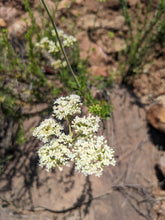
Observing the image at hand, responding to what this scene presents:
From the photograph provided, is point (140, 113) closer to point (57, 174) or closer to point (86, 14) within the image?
point (57, 174)

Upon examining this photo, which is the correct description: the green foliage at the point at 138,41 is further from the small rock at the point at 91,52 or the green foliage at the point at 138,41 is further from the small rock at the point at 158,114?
the small rock at the point at 158,114

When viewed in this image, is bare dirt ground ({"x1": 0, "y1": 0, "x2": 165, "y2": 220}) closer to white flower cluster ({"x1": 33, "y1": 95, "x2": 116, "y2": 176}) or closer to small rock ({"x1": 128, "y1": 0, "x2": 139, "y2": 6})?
small rock ({"x1": 128, "y1": 0, "x2": 139, "y2": 6})

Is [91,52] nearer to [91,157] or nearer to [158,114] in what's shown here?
[158,114]

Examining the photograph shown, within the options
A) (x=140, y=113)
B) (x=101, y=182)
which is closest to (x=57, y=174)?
(x=101, y=182)

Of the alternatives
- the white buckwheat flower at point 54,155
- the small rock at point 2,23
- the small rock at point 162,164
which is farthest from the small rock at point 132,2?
the white buckwheat flower at point 54,155

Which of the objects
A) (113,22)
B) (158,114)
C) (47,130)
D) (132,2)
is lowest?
(47,130)

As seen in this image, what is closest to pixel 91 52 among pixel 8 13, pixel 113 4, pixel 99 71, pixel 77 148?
pixel 99 71
